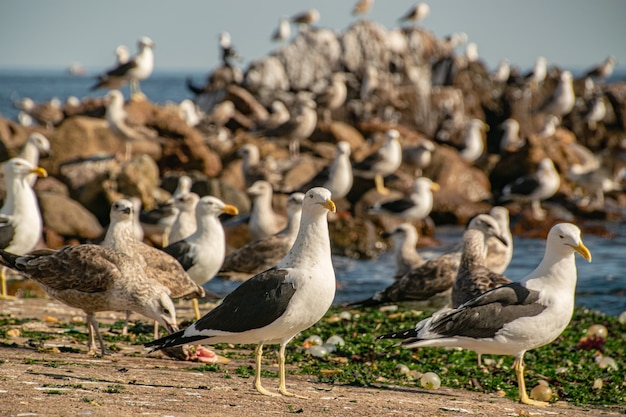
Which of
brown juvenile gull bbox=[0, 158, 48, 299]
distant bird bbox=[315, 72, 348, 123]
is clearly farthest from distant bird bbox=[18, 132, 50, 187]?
distant bird bbox=[315, 72, 348, 123]

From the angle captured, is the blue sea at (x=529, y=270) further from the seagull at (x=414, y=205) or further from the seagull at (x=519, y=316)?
the seagull at (x=519, y=316)

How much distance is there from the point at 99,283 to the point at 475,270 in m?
3.67

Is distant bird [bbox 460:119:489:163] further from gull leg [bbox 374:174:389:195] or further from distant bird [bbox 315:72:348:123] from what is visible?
gull leg [bbox 374:174:389:195]

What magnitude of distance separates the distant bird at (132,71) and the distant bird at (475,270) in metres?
20.0

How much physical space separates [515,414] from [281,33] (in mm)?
36237

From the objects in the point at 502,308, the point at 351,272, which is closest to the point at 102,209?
the point at 351,272

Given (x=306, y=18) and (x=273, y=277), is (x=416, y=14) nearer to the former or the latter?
(x=306, y=18)

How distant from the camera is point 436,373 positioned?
26.5 feet

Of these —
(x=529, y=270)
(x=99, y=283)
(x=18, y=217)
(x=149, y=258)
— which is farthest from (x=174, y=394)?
(x=529, y=270)

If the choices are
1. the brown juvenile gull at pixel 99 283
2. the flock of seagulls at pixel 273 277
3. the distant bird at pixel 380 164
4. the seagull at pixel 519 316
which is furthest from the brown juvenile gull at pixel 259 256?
the distant bird at pixel 380 164

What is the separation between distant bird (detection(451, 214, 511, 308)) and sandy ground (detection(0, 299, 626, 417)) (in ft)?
4.24

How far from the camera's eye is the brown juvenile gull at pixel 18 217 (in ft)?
35.9

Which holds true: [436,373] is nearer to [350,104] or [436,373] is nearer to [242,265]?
[242,265]

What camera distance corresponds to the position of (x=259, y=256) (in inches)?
436
